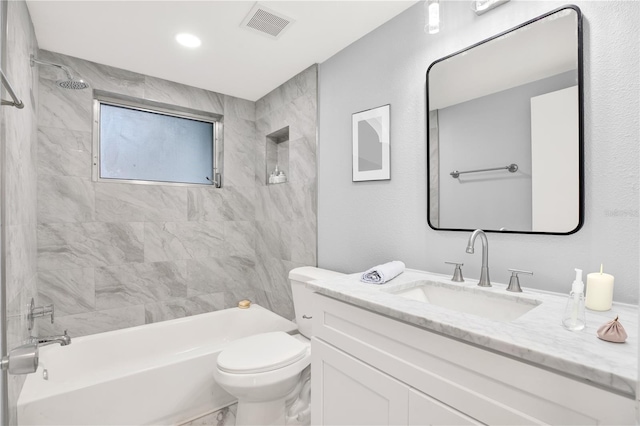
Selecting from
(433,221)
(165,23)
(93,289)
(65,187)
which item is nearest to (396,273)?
(433,221)

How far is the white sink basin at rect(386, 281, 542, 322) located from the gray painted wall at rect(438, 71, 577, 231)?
289mm

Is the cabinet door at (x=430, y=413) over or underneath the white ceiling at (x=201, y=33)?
underneath

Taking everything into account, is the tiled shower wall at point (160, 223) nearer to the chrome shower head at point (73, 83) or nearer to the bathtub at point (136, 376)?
the bathtub at point (136, 376)

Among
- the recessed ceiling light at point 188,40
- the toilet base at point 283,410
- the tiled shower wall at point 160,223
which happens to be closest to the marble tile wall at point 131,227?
the tiled shower wall at point 160,223

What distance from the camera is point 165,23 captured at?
5.77ft

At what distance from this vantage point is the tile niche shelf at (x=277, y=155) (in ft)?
9.08

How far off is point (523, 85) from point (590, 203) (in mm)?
516

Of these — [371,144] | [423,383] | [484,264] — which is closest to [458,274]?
[484,264]

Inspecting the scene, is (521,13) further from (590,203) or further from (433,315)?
(433,315)

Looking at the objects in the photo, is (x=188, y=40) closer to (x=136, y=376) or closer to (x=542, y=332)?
(x=136, y=376)

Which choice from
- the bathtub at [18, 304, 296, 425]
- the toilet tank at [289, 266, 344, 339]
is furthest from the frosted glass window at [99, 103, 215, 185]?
the toilet tank at [289, 266, 344, 339]

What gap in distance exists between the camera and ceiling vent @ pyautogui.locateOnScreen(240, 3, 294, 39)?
1642mm

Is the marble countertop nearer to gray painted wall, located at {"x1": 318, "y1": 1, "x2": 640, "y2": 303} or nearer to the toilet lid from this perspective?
gray painted wall, located at {"x1": 318, "y1": 1, "x2": 640, "y2": 303}

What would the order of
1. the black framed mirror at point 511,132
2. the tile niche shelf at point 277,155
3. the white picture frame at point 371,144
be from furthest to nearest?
the tile niche shelf at point 277,155
the white picture frame at point 371,144
the black framed mirror at point 511,132
